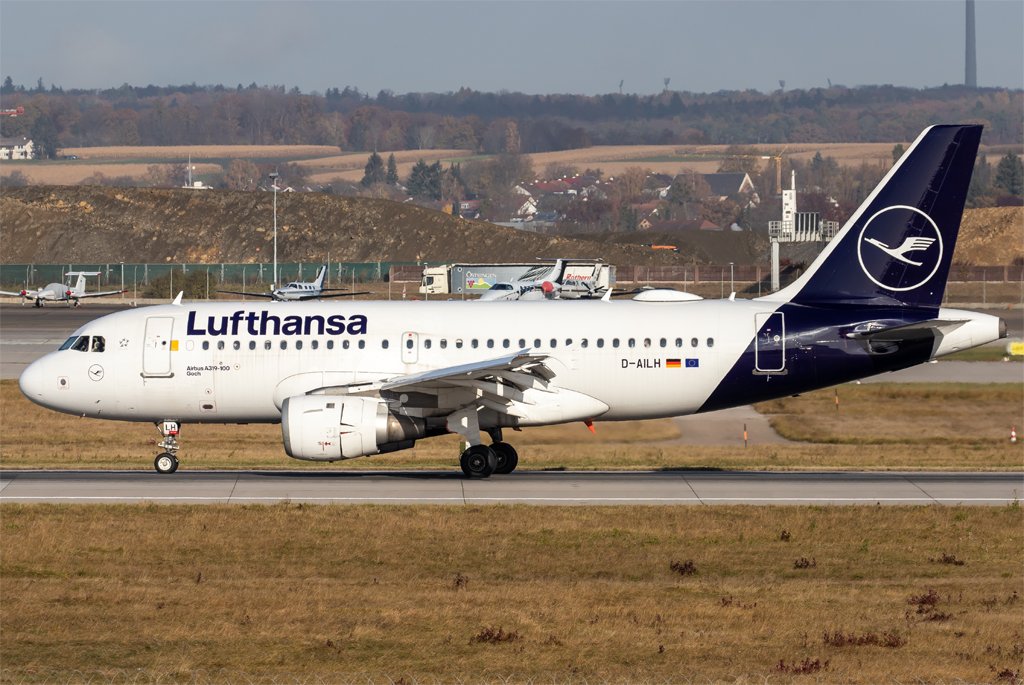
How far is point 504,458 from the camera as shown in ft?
120

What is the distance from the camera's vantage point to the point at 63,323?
94562mm

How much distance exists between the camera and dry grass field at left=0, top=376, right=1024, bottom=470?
137 feet

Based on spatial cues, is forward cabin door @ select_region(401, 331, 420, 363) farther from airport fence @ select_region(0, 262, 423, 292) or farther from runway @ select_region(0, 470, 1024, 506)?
airport fence @ select_region(0, 262, 423, 292)

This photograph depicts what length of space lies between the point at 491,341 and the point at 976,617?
16.3 m

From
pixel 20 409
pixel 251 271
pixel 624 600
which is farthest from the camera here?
pixel 251 271

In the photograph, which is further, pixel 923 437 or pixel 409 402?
pixel 923 437

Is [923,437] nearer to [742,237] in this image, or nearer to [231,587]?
[231,587]

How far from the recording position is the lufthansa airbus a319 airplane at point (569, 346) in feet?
116

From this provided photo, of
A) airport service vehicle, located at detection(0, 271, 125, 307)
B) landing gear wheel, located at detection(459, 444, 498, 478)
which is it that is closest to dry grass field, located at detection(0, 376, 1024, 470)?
landing gear wheel, located at detection(459, 444, 498, 478)

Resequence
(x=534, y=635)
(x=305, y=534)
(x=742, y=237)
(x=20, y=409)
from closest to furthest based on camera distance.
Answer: (x=534, y=635) → (x=305, y=534) → (x=20, y=409) → (x=742, y=237)

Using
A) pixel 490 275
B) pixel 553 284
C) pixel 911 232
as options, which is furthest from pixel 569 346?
pixel 490 275

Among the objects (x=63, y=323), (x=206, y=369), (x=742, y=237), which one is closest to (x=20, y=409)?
(x=206, y=369)

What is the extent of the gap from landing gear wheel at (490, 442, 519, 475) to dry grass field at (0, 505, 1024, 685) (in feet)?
19.4

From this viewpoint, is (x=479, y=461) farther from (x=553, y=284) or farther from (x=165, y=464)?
(x=553, y=284)
